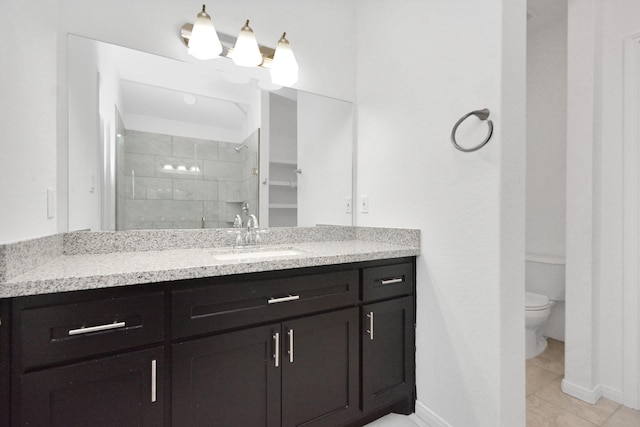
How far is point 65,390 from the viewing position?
83cm

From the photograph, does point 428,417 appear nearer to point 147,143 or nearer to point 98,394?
point 98,394

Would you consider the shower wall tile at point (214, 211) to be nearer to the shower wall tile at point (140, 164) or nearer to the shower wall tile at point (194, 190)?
the shower wall tile at point (194, 190)

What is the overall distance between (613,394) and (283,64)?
267cm

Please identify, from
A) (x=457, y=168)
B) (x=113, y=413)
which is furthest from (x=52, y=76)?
(x=457, y=168)

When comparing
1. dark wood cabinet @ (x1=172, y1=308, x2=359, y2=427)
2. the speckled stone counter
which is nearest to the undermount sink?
the speckled stone counter

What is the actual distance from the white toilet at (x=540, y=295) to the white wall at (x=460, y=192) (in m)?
1.15

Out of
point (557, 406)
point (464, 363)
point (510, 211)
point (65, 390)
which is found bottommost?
point (557, 406)

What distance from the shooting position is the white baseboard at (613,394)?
1.62 meters

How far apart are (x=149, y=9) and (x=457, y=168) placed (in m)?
1.67

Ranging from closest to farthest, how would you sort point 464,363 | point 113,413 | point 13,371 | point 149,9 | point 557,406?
point 13,371 → point 113,413 → point 464,363 → point 149,9 → point 557,406

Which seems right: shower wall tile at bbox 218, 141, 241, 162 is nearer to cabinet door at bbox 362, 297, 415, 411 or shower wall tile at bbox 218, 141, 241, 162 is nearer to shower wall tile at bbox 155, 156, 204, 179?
shower wall tile at bbox 155, 156, 204, 179

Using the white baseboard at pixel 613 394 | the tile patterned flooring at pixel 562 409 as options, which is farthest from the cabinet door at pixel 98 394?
the white baseboard at pixel 613 394

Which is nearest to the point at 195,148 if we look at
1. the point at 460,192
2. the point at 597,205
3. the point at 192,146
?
the point at 192,146

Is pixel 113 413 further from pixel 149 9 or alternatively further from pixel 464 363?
pixel 149 9
